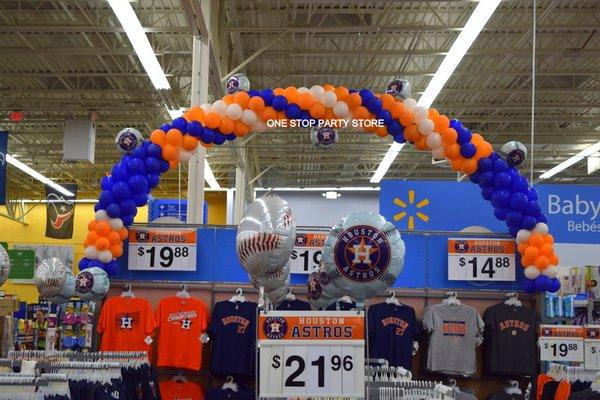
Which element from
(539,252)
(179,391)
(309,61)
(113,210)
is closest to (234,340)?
(179,391)

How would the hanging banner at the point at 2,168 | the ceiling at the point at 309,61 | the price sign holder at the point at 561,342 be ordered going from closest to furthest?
the price sign holder at the point at 561,342 < the hanging banner at the point at 2,168 < the ceiling at the point at 309,61

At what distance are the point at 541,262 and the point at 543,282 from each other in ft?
0.63

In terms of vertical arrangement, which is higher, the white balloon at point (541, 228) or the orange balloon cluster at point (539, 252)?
the white balloon at point (541, 228)

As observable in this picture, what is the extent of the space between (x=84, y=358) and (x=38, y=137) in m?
17.1

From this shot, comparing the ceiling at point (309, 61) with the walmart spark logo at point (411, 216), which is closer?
the walmart spark logo at point (411, 216)

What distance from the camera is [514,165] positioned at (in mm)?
7414

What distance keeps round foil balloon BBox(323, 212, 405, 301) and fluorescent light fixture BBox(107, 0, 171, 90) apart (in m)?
6.02

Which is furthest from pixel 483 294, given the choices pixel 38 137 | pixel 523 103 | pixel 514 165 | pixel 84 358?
pixel 38 137

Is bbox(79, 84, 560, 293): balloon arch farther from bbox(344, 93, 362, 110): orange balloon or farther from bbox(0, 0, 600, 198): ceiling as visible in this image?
bbox(0, 0, 600, 198): ceiling

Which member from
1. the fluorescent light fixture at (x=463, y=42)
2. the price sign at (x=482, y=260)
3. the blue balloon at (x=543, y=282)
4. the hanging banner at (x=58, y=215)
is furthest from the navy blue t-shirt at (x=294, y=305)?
the hanging banner at (x=58, y=215)

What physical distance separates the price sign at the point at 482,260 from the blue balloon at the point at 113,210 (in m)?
3.26

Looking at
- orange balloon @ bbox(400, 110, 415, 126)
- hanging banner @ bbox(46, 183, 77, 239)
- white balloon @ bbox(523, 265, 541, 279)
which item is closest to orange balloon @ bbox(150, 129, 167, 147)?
orange balloon @ bbox(400, 110, 415, 126)

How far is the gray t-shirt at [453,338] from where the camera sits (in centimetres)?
695

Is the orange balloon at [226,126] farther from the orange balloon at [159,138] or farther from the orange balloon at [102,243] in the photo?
the orange balloon at [102,243]
